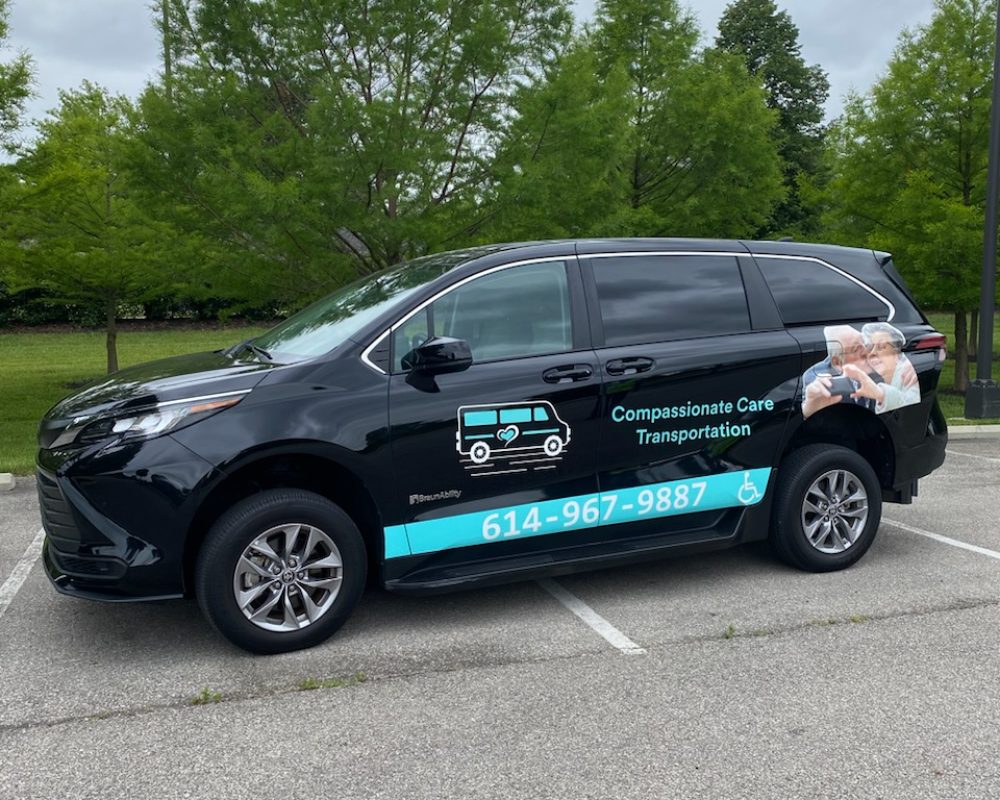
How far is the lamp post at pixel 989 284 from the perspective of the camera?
11438 millimetres

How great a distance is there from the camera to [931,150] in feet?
49.4

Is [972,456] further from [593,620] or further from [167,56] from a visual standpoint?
[167,56]

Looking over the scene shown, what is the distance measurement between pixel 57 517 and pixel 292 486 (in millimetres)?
1039

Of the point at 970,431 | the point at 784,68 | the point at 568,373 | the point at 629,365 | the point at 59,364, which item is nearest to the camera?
the point at 568,373

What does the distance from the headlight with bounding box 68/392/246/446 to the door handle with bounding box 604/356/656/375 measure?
187 centimetres

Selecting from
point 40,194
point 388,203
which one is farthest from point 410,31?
point 40,194

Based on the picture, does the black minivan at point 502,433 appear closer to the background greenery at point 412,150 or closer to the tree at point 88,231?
the background greenery at point 412,150

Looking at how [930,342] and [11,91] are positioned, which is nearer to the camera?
[930,342]

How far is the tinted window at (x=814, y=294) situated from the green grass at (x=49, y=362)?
663 centimetres

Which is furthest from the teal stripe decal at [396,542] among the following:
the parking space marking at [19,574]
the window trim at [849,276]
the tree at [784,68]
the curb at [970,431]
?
the tree at [784,68]

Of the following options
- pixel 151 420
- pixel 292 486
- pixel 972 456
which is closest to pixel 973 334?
pixel 972 456

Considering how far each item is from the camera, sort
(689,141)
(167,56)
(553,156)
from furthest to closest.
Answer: (689,141) < (167,56) < (553,156)

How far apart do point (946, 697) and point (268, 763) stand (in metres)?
2.65

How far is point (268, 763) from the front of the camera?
10.9 feet
